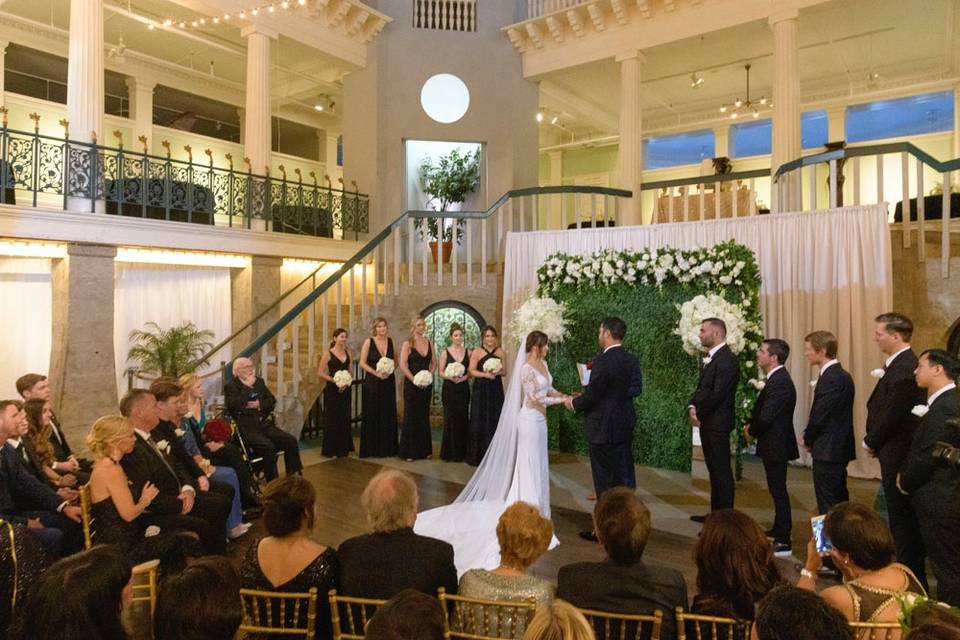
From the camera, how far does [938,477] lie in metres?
3.31

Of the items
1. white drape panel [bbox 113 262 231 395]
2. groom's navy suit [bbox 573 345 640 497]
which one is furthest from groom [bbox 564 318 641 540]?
white drape panel [bbox 113 262 231 395]

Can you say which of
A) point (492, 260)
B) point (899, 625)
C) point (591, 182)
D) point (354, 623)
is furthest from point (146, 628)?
point (591, 182)

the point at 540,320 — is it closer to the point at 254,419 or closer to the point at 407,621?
the point at 254,419

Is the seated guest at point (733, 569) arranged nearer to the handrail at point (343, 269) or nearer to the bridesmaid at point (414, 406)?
the bridesmaid at point (414, 406)

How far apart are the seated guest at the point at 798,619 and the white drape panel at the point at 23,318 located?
33.2 ft

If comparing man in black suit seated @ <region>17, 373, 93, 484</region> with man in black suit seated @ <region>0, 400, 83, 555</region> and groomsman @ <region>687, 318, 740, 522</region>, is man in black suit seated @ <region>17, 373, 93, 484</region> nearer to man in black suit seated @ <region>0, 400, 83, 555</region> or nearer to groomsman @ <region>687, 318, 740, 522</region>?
man in black suit seated @ <region>0, 400, 83, 555</region>

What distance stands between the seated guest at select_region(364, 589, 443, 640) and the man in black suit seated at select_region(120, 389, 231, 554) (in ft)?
8.50

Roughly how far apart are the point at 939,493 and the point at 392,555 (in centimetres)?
273

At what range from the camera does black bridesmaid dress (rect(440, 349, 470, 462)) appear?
24.2 feet

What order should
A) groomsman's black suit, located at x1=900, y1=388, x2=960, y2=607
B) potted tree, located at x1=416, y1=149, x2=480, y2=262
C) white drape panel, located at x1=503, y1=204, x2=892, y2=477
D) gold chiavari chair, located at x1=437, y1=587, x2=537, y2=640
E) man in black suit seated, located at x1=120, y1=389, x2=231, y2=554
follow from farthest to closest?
potted tree, located at x1=416, y1=149, x2=480, y2=262
white drape panel, located at x1=503, y1=204, x2=892, y2=477
man in black suit seated, located at x1=120, y1=389, x2=231, y2=554
groomsman's black suit, located at x1=900, y1=388, x2=960, y2=607
gold chiavari chair, located at x1=437, y1=587, x2=537, y2=640

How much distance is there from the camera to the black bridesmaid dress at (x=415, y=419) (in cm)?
739

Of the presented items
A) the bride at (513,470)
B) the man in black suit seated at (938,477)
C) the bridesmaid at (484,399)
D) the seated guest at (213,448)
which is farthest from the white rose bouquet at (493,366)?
the man in black suit seated at (938,477)

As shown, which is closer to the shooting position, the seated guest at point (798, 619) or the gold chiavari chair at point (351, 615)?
the seated guest at point (798, 619)

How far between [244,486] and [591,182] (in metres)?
14.8
